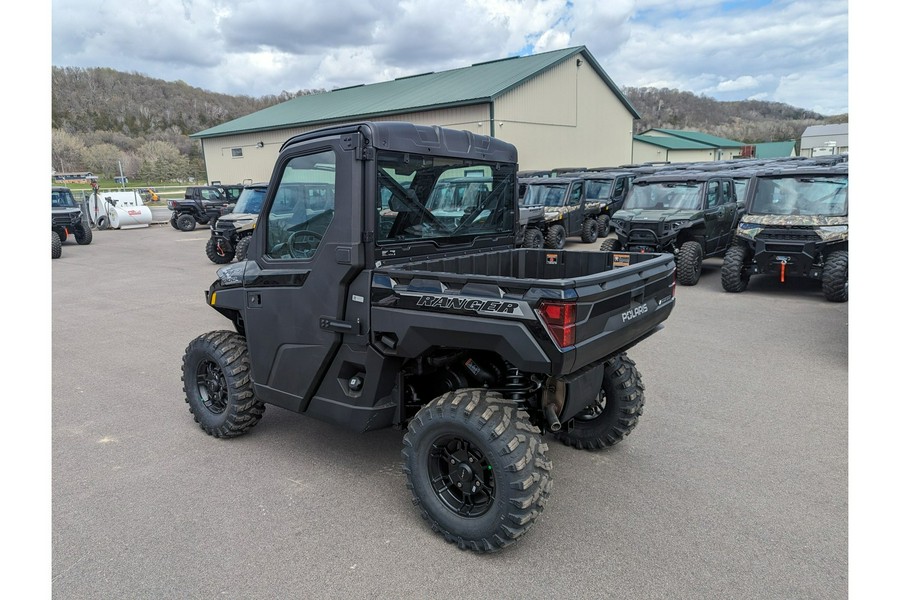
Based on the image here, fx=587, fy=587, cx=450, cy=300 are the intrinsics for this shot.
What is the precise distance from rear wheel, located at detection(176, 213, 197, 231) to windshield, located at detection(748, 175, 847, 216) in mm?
20747

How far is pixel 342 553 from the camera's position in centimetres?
311

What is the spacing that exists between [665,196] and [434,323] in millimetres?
9680

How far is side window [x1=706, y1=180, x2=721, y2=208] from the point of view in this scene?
36.8 ft

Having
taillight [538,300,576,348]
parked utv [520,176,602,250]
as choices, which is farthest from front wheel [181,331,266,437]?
parked utv [520,176,602,250]

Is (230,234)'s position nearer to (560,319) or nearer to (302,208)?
(302,208)

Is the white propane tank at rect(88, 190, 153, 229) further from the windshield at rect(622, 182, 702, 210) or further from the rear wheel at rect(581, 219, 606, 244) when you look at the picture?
the windshield at rect(622, 182, 702, 210)

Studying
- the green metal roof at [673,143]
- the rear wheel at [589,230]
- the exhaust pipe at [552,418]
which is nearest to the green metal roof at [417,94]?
the rear wheel at [589,230]

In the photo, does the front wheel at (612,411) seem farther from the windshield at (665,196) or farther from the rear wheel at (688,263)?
the windshield at (665,196)

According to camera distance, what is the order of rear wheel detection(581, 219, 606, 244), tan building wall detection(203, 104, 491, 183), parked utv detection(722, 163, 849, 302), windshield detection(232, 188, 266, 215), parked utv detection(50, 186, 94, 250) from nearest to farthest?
1. parked utv detection(722, 163, 849, 302)
2. windshield detection(232, 188, 266, 215)
3. rear wheel detection(581, 219, 606, 244)
4. parked utv detection(50, 186, 94, 250)
5. tan building wall detection(203, 104, 491, 183)

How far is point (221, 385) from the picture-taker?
4.51 meters

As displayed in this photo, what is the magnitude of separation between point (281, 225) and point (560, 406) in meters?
2.12

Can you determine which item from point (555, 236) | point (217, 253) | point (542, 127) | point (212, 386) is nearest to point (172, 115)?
point (542, 127)

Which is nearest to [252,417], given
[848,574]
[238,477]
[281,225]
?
[238,477]

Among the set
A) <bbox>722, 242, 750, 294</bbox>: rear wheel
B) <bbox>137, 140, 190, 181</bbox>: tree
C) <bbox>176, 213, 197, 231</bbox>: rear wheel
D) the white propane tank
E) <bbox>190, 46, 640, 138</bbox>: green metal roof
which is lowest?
<bbox>722, 242, 750, 294</bbox>: rear wheel
